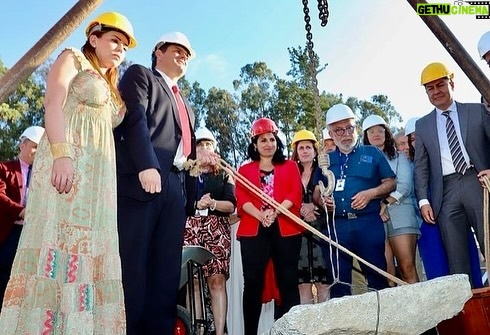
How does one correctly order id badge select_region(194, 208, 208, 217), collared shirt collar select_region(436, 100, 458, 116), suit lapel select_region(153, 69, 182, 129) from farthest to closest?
1. id badge select_region(194, 208, 208, 217)
2. collared shirt collar select_region(436, 100, 458, 116)
3. suit lapel select_region(153, 69, 182, 129)

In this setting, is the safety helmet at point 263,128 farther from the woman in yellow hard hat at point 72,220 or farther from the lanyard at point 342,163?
the woman in yellow hard hat at point 72,220

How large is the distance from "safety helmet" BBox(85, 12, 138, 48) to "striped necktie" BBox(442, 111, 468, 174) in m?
2.76

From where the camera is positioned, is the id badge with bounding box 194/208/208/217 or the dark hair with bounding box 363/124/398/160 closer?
the id badge with bounding box 194/208/208/217

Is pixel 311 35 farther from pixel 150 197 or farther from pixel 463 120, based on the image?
pixel 150 197

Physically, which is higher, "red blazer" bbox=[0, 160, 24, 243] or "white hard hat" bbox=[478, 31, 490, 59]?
"white hard hat" bbox=[478, 31, 490, 59]

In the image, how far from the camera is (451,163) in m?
4.36

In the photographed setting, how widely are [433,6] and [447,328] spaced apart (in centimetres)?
252

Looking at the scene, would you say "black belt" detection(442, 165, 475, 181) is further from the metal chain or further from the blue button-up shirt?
the metal chain

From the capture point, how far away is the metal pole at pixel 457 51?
156 inches

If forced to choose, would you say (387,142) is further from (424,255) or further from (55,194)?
(55,194)

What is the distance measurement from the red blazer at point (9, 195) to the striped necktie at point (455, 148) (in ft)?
12.6

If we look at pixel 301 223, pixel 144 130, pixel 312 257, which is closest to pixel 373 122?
pixel 312 257

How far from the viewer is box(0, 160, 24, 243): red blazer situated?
4715mm

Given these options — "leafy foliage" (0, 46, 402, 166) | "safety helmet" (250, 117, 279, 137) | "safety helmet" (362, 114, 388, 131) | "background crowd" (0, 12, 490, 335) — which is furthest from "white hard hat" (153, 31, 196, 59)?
"leafy foliage" (0, 46, 402, 166)
